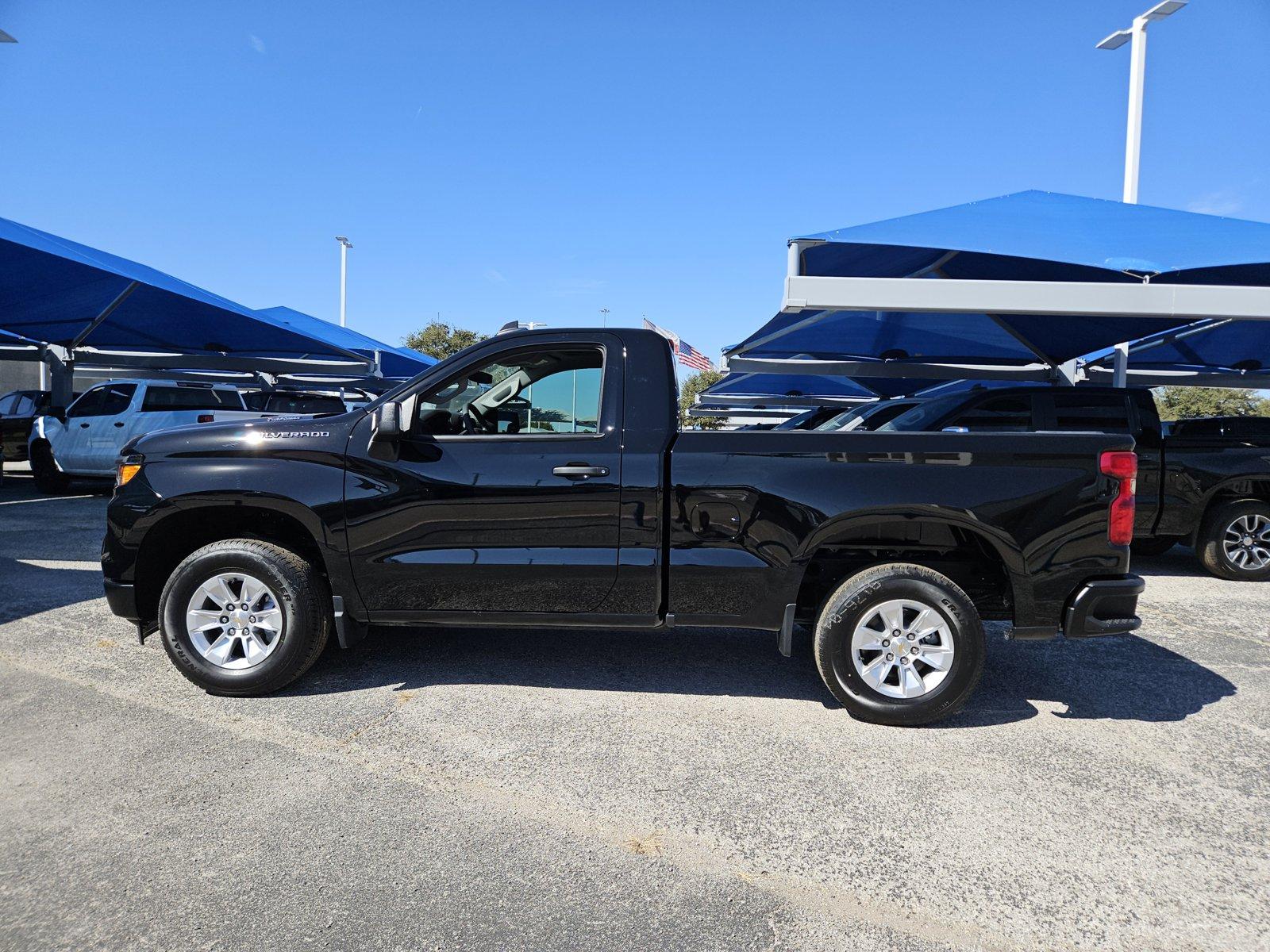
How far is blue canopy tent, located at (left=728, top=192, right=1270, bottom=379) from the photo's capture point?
20.4ft

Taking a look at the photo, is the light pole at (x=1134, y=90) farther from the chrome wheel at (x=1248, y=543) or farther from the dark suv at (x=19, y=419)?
the dark suv at (x=19, y=419)

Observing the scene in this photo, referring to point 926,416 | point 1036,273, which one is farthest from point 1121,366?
point 926,416

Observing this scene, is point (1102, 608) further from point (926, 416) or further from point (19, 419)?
point (19, 419)

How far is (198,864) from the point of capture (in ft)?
8.16

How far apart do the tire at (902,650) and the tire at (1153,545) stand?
17.5 feet

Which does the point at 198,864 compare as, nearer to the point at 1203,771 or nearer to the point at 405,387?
the point at 405,387

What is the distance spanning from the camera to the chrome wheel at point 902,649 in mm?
3699

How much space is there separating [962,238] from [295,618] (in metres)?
6.43

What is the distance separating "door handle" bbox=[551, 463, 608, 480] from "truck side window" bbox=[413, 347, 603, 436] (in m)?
0.21

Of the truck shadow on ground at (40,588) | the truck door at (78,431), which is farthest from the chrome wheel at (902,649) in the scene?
the truck door at (78,431)

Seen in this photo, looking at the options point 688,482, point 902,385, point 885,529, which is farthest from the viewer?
point 902,385

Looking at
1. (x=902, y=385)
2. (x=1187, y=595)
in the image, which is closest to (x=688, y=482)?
(x=1187, y=595)

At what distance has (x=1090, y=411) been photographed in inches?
278

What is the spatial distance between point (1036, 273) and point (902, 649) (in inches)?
261
